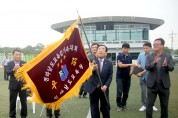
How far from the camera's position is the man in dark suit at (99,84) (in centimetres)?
578

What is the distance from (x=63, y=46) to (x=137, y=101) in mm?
5443

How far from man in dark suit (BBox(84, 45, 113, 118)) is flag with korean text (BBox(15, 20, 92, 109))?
1.87 feet

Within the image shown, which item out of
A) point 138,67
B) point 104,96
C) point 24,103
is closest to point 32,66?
point 104,96

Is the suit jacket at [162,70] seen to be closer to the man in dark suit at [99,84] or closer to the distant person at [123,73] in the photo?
the man in dark suit at [99,84]

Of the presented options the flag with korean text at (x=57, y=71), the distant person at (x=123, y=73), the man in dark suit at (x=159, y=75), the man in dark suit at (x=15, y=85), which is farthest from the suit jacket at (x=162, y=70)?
the man in dark suit at (x=15, y=85)

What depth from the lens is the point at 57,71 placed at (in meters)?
4.91

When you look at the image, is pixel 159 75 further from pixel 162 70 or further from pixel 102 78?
pixel 102 78

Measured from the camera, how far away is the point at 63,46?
4996 mm

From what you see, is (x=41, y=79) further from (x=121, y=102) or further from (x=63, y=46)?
(x=121, y=102)

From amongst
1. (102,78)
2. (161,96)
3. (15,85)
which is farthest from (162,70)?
(15,85)

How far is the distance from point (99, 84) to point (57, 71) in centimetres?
120

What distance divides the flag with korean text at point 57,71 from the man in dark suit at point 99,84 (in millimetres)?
571

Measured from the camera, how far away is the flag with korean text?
4.76 metres

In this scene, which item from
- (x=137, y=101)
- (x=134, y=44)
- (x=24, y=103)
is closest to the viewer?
(x=24, y=103)
